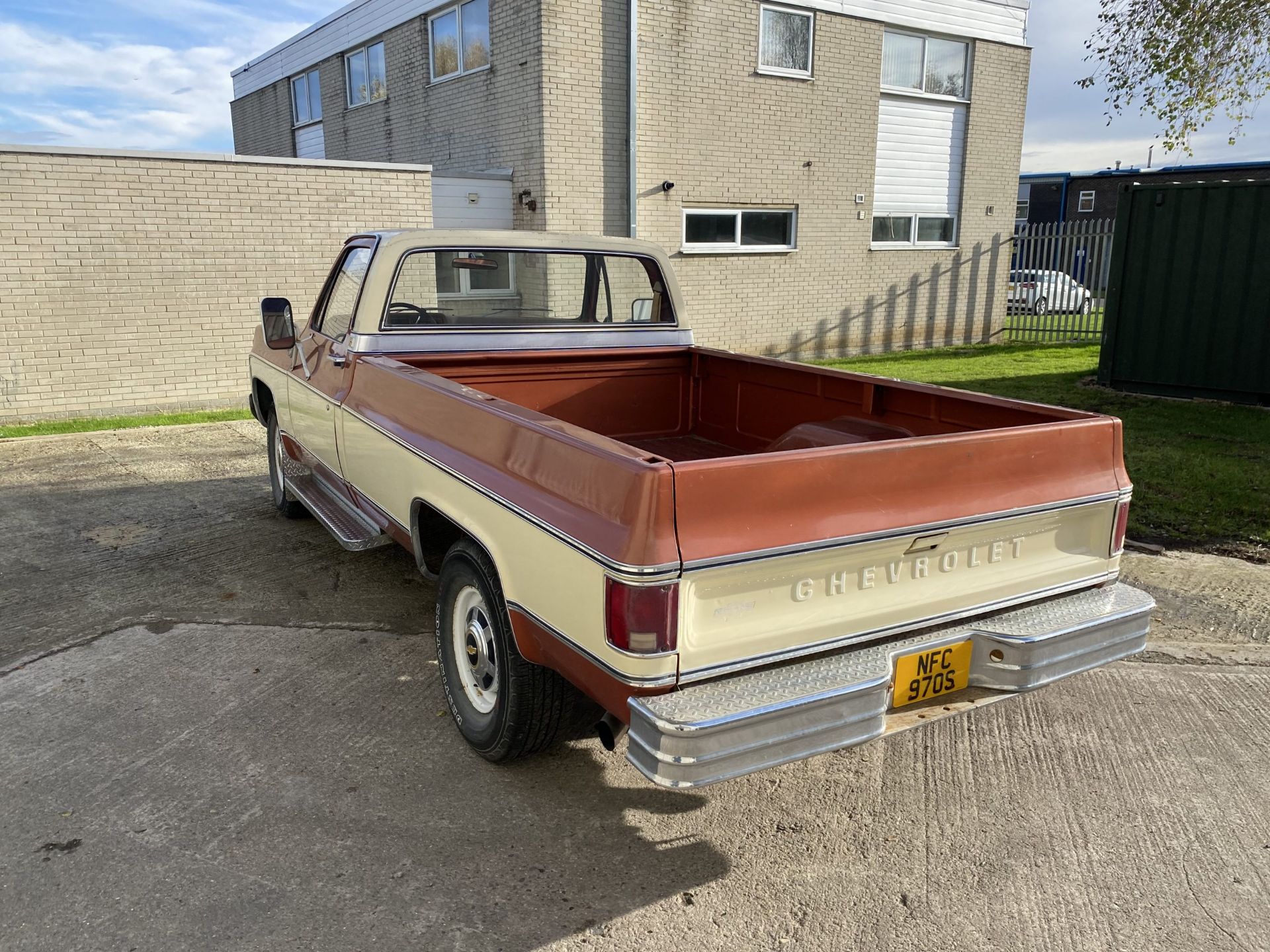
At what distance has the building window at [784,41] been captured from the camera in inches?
527

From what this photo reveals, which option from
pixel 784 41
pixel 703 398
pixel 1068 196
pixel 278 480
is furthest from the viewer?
pixel 1068 196

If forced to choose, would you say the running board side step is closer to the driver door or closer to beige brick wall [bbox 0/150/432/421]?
the driver door

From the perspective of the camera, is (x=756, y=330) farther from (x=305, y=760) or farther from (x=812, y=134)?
(x=305, y=760)

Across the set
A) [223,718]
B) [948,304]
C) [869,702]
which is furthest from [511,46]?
[869,702]

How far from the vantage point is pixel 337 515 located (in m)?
4.70

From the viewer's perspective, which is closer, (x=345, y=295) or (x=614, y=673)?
(x=614, y=673)

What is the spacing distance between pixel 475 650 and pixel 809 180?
12268mm

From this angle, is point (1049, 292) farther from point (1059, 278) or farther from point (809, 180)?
point (809, 180)

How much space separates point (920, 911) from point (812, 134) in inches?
513

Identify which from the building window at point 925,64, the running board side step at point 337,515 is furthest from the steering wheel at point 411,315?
the building window at point 925,64

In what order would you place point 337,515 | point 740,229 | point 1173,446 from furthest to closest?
point 740,229
point 1173,446
point 337,515

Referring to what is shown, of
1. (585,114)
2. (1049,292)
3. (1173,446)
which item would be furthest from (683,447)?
(1049,292)

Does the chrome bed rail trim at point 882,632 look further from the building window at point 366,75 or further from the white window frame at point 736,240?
the building window at point 366,75

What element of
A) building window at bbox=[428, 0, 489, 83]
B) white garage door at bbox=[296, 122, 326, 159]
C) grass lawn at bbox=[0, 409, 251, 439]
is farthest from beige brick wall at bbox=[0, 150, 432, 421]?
white garage door at bbox=[296, 122, 326, 159]
